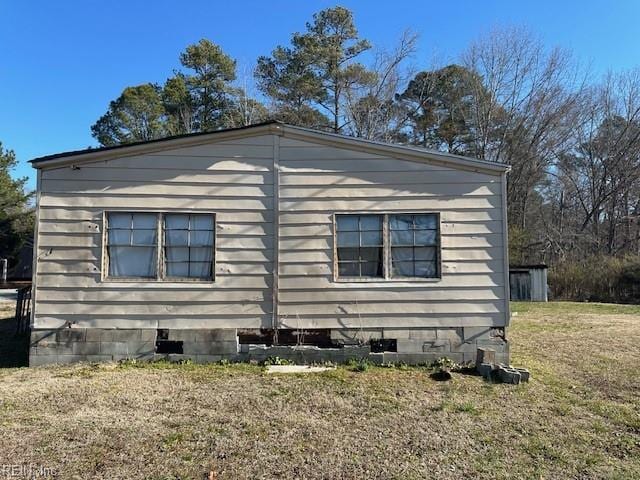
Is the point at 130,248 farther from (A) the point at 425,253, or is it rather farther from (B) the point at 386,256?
(A) the point at 425,253

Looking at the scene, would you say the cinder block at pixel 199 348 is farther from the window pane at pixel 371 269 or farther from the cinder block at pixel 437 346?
the cinder block at pixel 437 346

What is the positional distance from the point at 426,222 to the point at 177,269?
11.5 ft

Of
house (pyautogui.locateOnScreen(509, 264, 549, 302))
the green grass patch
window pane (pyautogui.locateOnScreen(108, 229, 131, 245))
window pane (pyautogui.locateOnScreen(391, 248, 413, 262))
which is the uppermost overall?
window pane (pyautogui.locateOnScreen(108, 229, 131, 245))

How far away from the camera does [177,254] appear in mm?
6820

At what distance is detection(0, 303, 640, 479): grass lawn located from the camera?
3.58 metres

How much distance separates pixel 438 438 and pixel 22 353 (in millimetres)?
6384

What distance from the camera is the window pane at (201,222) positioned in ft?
22.5

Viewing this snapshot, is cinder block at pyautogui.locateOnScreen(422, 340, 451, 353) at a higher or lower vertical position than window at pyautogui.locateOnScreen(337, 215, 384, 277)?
lower

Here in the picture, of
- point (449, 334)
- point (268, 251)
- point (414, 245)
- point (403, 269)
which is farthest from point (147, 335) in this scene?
point (449, 334)

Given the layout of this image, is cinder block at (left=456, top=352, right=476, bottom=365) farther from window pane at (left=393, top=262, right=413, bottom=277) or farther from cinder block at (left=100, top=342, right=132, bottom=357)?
cinder block at (left=100, top=342, right=132, bottom=357)

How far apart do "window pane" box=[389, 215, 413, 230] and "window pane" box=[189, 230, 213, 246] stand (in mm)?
2519

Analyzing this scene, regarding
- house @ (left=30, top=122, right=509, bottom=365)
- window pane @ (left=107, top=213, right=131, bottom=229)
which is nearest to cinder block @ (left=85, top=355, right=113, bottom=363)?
house @ (left=30, top=122, right=509, bottom=365)

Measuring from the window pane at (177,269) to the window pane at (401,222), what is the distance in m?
2.89

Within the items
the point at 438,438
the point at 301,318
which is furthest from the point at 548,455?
the point at 301,318
